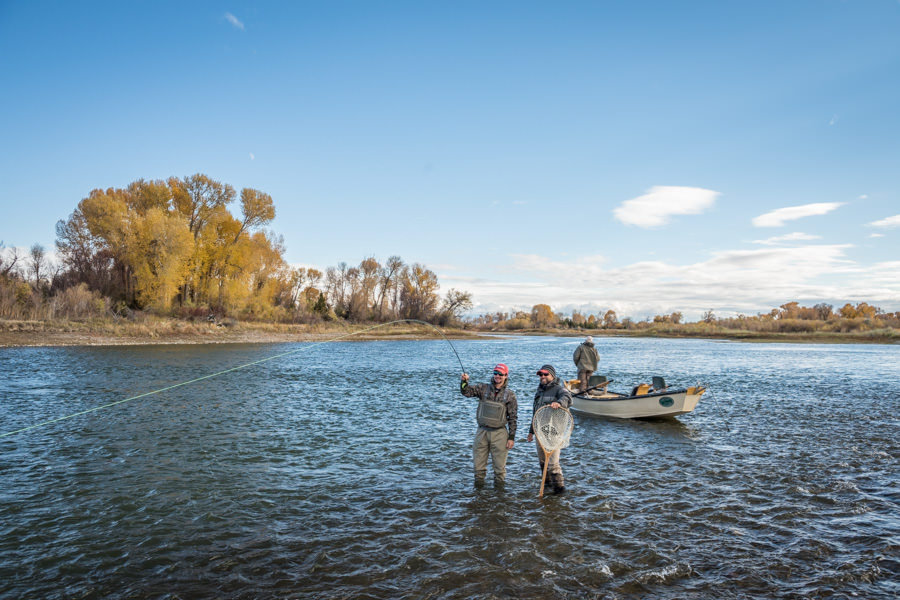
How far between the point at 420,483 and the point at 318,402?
32.4 feet

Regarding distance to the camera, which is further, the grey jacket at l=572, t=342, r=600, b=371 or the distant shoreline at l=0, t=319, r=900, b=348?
the distant shoreline at l=0, t=319, r=900, b=348

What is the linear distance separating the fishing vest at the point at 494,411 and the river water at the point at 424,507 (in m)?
1.26

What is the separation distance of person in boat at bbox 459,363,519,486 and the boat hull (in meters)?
7.93

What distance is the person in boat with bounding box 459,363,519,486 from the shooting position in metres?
8.08

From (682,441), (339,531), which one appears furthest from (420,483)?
(682,441)

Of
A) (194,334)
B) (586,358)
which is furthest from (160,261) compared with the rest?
(586,358)

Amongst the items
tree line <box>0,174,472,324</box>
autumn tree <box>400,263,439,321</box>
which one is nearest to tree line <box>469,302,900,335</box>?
autumn tree <box>400,263,439,321</box>

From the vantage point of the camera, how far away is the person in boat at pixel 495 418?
8078 mm

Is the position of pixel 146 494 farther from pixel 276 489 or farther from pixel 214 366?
pixel 214 366

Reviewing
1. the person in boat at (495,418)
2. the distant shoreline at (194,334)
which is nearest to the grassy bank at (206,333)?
the distant shoreline at (194,334)

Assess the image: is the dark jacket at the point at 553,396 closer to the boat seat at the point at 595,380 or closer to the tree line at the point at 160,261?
the boat seat at the point at 595,380

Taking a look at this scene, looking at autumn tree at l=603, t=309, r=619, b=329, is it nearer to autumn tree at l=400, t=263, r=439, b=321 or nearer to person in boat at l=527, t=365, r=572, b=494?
autumn tree at l=400, t=263, r=439, b=321

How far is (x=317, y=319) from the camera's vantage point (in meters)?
73.2

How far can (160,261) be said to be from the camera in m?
53.3
